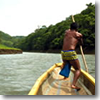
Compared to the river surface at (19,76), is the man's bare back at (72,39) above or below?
above

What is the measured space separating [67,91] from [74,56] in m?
0.95

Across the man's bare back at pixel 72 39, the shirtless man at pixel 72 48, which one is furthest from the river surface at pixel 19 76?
the man's bare back at pixel 72 39

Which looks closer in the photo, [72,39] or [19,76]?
[72,39]

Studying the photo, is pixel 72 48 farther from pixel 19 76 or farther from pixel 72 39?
pixel 19 76

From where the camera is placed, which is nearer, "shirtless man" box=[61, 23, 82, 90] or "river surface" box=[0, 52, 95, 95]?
"shirtless man" box=[61, 23, 82, 90]

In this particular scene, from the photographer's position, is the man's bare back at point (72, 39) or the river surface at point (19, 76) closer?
the man's bare back at point (72, 39)

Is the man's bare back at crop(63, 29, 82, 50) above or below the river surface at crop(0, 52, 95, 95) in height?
above

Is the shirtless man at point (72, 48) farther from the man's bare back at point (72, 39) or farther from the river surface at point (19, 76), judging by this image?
the river surface at point (19, 76)

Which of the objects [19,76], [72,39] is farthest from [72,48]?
[19,76]

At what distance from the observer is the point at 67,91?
4.64 meters

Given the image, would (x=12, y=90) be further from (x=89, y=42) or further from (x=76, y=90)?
(x=89, y=42)

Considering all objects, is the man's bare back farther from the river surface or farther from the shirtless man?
the river surface

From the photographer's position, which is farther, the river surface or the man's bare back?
the river surface

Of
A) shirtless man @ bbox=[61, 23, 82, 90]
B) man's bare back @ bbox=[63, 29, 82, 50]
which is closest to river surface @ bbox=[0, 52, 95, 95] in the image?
shirtless man @ bbox=[61, 23, 82, 90]
